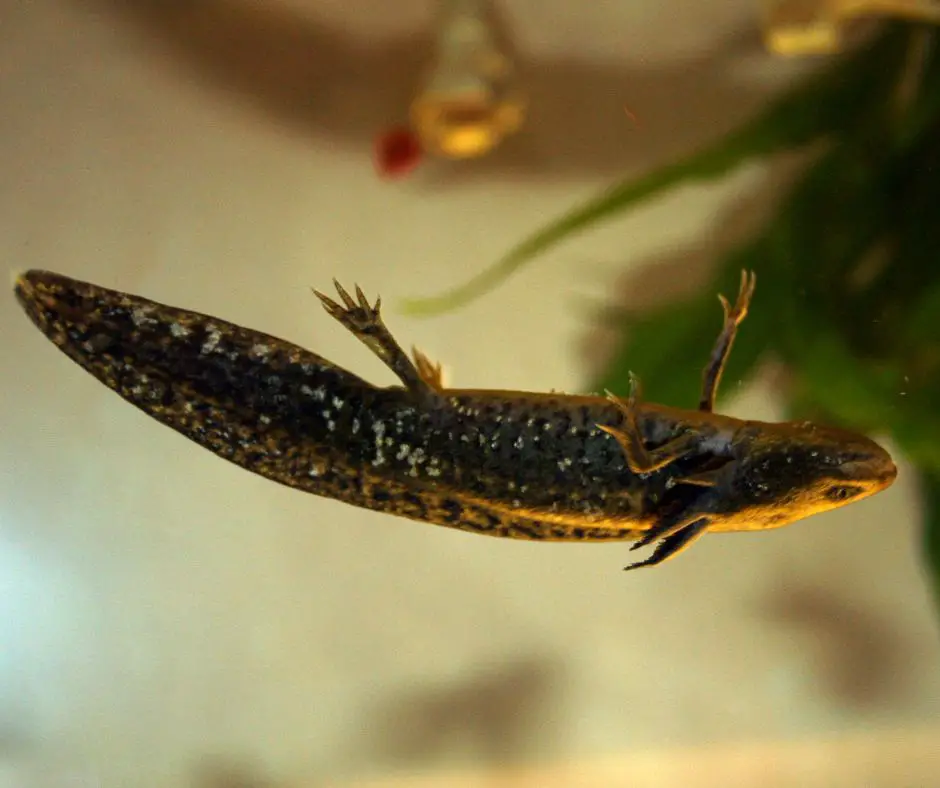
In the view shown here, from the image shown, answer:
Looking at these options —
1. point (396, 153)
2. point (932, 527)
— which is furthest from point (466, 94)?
point (932, 527)

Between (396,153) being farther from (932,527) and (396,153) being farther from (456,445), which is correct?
(932,527)

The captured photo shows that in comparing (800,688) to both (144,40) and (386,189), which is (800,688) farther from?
(144,40)

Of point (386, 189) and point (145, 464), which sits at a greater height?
point (386, 189)

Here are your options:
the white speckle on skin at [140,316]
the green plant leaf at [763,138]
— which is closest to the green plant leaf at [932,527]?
the green plant leaf at [763,138]

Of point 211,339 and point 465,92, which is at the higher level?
point 465,92

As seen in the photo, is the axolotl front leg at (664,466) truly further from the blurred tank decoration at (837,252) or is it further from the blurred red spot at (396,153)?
the blurred red spot at (396,153)

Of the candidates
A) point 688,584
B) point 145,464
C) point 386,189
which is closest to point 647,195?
point 386,189

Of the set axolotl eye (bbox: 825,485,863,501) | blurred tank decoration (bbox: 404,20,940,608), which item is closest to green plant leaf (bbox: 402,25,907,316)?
blurred tank decoration (bbox: 404,20,940,608)
